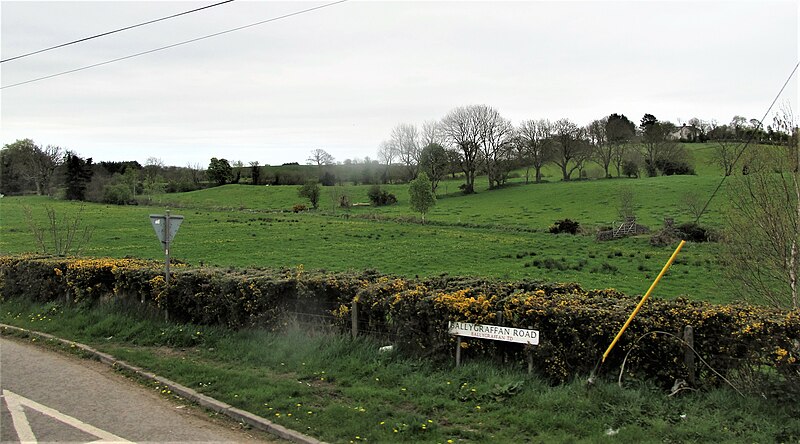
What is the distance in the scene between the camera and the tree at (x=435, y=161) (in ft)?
279

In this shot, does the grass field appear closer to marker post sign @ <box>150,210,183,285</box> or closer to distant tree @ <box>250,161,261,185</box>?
marker post sign @ <box>150,210,183,285</box>

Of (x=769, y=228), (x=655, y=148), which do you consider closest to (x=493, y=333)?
(x=769, y=228)

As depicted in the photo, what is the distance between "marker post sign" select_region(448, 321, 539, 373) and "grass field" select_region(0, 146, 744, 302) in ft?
39.4

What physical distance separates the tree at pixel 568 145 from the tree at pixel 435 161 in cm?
1935

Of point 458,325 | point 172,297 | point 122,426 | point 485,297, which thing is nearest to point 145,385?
point 122,426

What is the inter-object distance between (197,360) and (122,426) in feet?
9.11

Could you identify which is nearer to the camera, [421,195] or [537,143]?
[421,195]

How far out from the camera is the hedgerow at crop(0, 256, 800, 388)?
6.81 meters

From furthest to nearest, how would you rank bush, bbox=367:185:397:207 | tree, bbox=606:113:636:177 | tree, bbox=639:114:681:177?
tree, bbox=606:113:636:177
tree, bbox=639:114:681:177
bush, bbox=367:185:397:207

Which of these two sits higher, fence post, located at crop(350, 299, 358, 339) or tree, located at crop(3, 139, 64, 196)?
tree, located at crop(3, 139, 64, 196)

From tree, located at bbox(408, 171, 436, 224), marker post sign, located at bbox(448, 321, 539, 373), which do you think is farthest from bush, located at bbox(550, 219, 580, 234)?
marker post sign, located at bbox(448, 321, 539, 373)

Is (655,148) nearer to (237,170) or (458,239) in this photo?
(458,239)

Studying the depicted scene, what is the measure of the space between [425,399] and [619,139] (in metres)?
96.2

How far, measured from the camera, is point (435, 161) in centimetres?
8581
